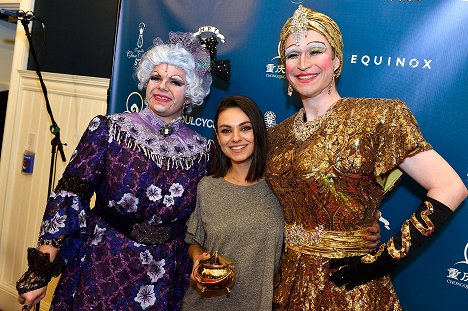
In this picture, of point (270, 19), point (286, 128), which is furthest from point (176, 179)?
point (270, 19)

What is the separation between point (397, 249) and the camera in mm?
1590

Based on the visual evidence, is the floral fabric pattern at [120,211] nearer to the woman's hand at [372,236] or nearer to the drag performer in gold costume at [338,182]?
the drag performer in gold costume at [338,182]

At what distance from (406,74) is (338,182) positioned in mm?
813

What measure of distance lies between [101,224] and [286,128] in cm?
94

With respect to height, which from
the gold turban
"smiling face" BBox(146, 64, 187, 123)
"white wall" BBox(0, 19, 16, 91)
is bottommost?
"smiling face" BBox(146, 64, 187, 123)

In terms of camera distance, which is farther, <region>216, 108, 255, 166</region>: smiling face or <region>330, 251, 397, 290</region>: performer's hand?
<region>216, 108, 255, 166</region>: smiling face

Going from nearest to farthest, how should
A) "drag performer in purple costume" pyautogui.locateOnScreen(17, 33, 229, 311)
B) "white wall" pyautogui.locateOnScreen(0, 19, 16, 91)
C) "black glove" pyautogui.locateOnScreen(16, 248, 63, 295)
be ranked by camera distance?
1. "black glove" pyautogui.locateOnScreen(16, 248, 63, 295)
2. "drag performer in purple costume" pyautogui.locateOnScreen(17, 33, 229, 311)
3. "white wall" pyautogui.locateOnScreen(0, 19, 16, 91)

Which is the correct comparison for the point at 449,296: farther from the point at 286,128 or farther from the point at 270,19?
the point at 270,19

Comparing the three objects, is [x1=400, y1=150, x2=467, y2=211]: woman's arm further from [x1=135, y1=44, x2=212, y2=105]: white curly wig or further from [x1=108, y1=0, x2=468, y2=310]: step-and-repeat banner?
[x1=135, y1=44, x2=212, y2=105]: white curly wig

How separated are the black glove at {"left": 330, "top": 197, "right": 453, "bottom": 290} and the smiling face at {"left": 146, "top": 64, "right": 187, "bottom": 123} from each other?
3.45 feet

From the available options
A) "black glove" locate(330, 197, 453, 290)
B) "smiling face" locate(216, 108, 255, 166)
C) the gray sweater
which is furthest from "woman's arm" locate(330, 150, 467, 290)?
"smiling face" locate(216, 108, 255, 166)

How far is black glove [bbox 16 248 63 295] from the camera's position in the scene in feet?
6.12

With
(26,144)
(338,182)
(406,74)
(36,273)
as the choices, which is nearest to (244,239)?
(338,182)

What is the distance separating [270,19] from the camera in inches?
102
